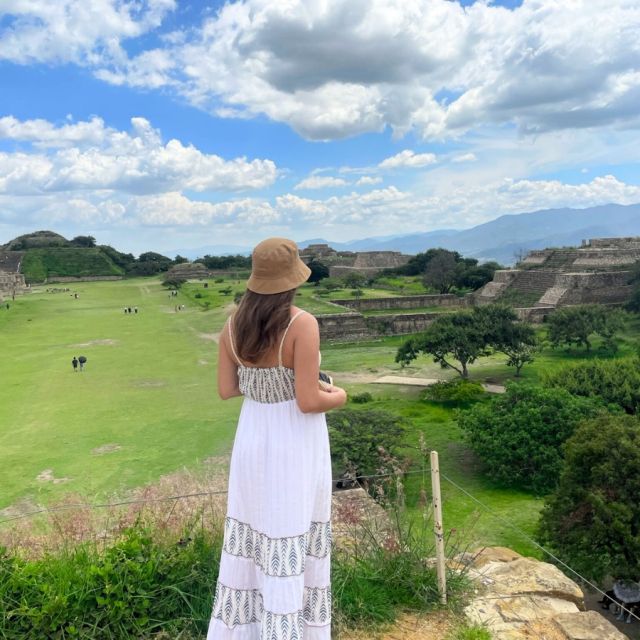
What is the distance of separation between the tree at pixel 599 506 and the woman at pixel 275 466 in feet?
19.2

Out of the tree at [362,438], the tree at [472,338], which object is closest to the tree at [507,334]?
the tree at [472,338]

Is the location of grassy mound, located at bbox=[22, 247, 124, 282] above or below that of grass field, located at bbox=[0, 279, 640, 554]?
above

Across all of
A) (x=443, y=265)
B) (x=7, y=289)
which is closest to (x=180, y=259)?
(x=7, y=289)

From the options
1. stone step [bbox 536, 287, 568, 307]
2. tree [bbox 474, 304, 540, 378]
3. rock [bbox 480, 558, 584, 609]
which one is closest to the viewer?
rock [bbox 480, 558, 584, 609]

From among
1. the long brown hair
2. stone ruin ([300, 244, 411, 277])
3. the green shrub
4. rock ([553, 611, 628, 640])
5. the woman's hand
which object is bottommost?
rock ([553, 611, 628, 640])

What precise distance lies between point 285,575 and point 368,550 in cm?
120

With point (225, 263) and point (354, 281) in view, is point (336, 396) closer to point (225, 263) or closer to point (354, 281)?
point (354, 281)

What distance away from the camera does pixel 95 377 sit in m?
18.2

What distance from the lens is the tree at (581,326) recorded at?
20922 mm

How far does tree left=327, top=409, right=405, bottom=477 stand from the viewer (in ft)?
32.7

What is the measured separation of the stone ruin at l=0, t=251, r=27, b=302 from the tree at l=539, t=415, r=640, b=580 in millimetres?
40100

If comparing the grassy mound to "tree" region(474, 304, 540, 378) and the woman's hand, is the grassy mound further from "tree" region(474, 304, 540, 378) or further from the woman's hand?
the woman's hand

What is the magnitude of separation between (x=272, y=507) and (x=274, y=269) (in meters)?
1.00

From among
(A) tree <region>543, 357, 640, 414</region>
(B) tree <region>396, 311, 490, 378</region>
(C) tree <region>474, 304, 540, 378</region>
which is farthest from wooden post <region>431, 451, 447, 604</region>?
(C) tree <region>474, 304, 540, 378</region>
